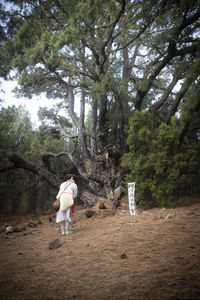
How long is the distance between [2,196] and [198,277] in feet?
36.1

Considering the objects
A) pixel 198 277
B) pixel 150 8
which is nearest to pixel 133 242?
pixel 198 277

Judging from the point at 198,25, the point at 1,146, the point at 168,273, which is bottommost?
the point at 168,273

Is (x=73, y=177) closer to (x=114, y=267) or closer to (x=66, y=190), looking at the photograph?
(x=66, y=190)

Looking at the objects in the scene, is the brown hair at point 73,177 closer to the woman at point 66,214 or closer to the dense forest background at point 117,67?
the woman at point 66,214

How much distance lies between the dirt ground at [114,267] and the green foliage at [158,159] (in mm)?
1904

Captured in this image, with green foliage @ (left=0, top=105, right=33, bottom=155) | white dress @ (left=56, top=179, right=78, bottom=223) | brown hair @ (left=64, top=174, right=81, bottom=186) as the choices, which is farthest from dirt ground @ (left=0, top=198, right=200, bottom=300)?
green foliage @ (left=0, top=105, right=33, bottom=155)

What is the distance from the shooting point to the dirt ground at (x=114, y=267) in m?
2.05

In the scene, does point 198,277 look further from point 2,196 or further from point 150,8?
point 2,196

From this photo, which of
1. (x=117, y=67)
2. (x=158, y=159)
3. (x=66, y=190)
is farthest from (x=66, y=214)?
(x=117, y=67)

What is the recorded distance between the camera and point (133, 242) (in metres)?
3.44

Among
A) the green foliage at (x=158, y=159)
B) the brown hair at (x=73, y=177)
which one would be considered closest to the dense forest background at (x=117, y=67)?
the green foliage at (x=158, y=159)

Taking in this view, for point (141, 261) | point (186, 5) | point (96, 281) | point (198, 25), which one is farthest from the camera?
point (198, 25)

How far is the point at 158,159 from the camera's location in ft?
19.9

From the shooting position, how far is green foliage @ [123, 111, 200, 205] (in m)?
6.03
